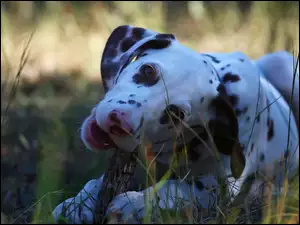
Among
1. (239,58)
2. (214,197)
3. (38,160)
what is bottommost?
(38,160)

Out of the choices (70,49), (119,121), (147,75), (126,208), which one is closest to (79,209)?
(126,208)

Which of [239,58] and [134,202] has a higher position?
[239,58]

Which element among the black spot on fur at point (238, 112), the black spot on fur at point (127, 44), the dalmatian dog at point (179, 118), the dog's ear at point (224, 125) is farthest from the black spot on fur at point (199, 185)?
the black spot on fur at point (127, 44)

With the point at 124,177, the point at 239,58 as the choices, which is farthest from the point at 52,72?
the point at 124,177

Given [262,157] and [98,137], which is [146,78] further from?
[262,157]

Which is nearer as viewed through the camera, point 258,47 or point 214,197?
point 214,197

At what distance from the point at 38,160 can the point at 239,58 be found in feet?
4.06

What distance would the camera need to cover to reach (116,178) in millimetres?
2416

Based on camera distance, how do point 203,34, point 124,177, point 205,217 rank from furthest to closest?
1. point 203,34
2. point 124,177
3. point 205,217

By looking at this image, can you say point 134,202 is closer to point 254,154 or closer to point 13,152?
point 254,154

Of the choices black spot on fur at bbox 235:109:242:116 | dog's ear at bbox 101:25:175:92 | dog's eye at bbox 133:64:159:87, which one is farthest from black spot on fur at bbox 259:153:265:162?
dog's eye at bbox 133:64:159:87

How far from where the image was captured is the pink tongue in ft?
8.61

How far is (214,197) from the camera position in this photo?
2.43 m

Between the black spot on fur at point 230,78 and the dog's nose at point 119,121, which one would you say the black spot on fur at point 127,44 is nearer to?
the black spot on fur at point 230,78
